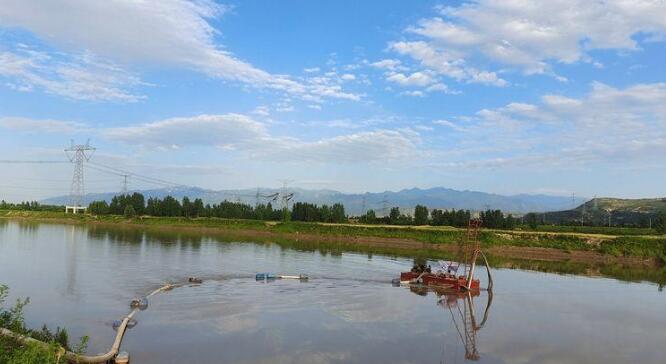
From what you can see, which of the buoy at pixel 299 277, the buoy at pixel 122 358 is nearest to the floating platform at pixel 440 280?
the buoy at pixel 299 277

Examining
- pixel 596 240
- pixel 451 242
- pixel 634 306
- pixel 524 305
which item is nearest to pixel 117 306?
pixel 524 305

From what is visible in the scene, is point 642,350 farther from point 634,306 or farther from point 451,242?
point 451,242

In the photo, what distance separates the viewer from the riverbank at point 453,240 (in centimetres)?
7275

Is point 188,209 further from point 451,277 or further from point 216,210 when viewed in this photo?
point 451,277

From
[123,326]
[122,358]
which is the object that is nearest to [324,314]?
[123,326]

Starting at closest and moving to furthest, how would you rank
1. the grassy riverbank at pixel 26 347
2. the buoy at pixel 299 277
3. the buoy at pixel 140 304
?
the grassy riverbank at pixel 26 347 → the buoy at pixel 140 304 → the buoy at pixel 299 277

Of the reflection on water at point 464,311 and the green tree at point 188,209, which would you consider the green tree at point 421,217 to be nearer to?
the green tree at point 188,209

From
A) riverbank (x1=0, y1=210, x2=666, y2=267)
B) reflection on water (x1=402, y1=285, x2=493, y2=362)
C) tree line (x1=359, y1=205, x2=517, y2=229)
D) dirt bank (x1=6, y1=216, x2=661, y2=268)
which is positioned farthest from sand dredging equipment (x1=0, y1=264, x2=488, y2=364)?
tree line (x1=359, y1=205, x2=517, y2=229)

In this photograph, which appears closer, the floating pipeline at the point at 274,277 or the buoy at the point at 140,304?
the buoy at the point at 140,304

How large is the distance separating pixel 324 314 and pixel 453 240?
56295 mm

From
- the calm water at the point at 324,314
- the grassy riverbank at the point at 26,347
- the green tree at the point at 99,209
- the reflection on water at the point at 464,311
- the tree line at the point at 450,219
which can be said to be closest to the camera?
the grassy riverbank at the point at 26,347

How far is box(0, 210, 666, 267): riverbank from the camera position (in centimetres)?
7275

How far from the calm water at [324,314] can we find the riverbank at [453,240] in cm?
2419

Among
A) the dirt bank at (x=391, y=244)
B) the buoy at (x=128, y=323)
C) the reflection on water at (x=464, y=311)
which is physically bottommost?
the reflection on water at (x=464, y=311)
